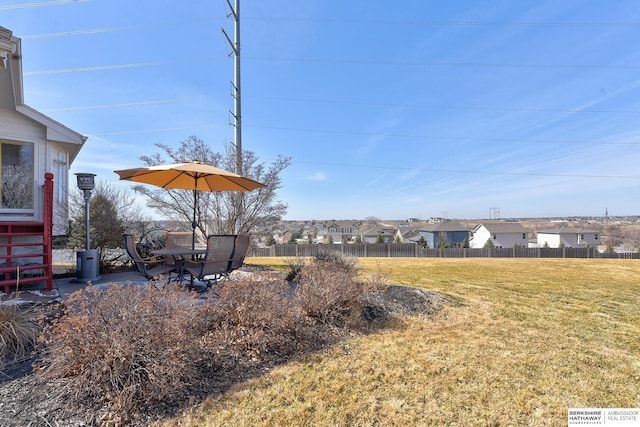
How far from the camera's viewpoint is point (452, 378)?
2.51 metres

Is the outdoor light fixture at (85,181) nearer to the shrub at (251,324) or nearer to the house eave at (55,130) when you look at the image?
the house eave at (55,130)

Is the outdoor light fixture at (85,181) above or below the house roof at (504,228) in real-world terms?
above

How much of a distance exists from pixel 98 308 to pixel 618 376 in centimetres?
471

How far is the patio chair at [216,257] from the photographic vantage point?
4438 millimetres

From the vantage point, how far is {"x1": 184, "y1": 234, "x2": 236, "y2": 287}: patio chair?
4438mm

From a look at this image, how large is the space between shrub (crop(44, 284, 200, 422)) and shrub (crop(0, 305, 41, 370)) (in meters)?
0.56

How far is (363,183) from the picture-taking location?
29984mm

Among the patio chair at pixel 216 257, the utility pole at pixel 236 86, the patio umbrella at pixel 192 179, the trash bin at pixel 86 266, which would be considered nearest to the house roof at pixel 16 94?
the patio umbrella at pixel 192 179

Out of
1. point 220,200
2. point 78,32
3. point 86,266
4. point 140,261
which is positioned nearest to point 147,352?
point 140,261

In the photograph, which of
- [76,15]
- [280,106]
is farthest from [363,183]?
[76,15]

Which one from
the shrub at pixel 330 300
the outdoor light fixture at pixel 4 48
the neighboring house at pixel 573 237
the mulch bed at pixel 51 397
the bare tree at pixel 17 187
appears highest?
the outdoor light fixture at pixel 4 48

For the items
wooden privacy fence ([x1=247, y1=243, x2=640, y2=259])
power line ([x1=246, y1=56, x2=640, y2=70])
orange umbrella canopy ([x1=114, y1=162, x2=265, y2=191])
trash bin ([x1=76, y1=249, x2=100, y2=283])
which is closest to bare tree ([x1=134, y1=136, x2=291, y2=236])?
orange umbrella canopy ([x1=114, y1=162, x2=265, y2=191])

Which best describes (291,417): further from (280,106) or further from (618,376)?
(280,106)

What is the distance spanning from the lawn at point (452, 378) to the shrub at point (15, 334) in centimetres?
199
